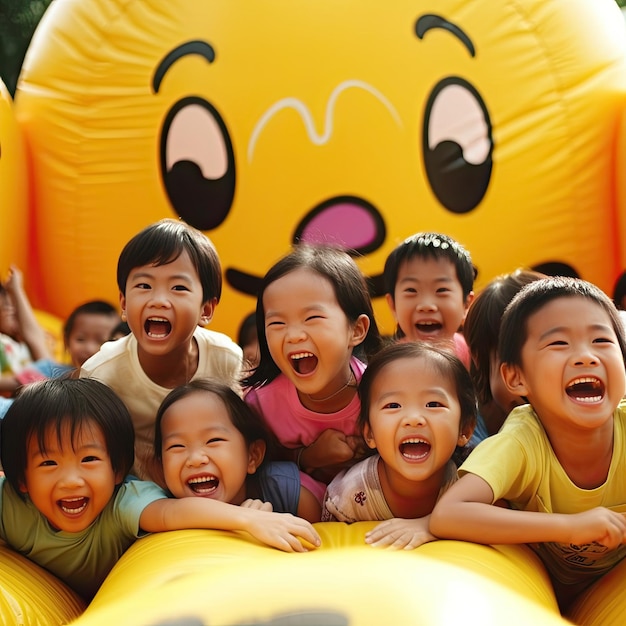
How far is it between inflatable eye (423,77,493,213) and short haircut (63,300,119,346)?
1200mm

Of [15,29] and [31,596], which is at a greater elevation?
[15,29]

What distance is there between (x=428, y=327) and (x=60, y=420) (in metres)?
0.98

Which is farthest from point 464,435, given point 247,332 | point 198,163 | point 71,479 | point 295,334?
point 198,163

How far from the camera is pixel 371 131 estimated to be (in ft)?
9.98

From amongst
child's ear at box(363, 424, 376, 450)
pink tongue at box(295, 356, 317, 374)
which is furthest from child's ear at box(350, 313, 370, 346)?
child's ear at box(363, 424, 376, 450)

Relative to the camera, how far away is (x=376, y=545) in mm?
1548

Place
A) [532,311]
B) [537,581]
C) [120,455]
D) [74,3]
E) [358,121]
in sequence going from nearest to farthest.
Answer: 1. [537,581]
2. [532,311]
3. [120,455]
4. [358,121]
5. [74,3]

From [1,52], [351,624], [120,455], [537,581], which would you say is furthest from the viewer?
[1,52]

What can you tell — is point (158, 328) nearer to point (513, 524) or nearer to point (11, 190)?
point (513, 524)

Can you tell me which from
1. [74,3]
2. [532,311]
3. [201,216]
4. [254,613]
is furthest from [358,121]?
[254,613]

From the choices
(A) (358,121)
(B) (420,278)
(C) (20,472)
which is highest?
(A) (358,121)

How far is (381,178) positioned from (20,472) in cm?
167

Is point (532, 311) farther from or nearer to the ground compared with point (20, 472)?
farther from the ground

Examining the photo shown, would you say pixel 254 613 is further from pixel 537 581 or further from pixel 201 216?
pixel 201 216
